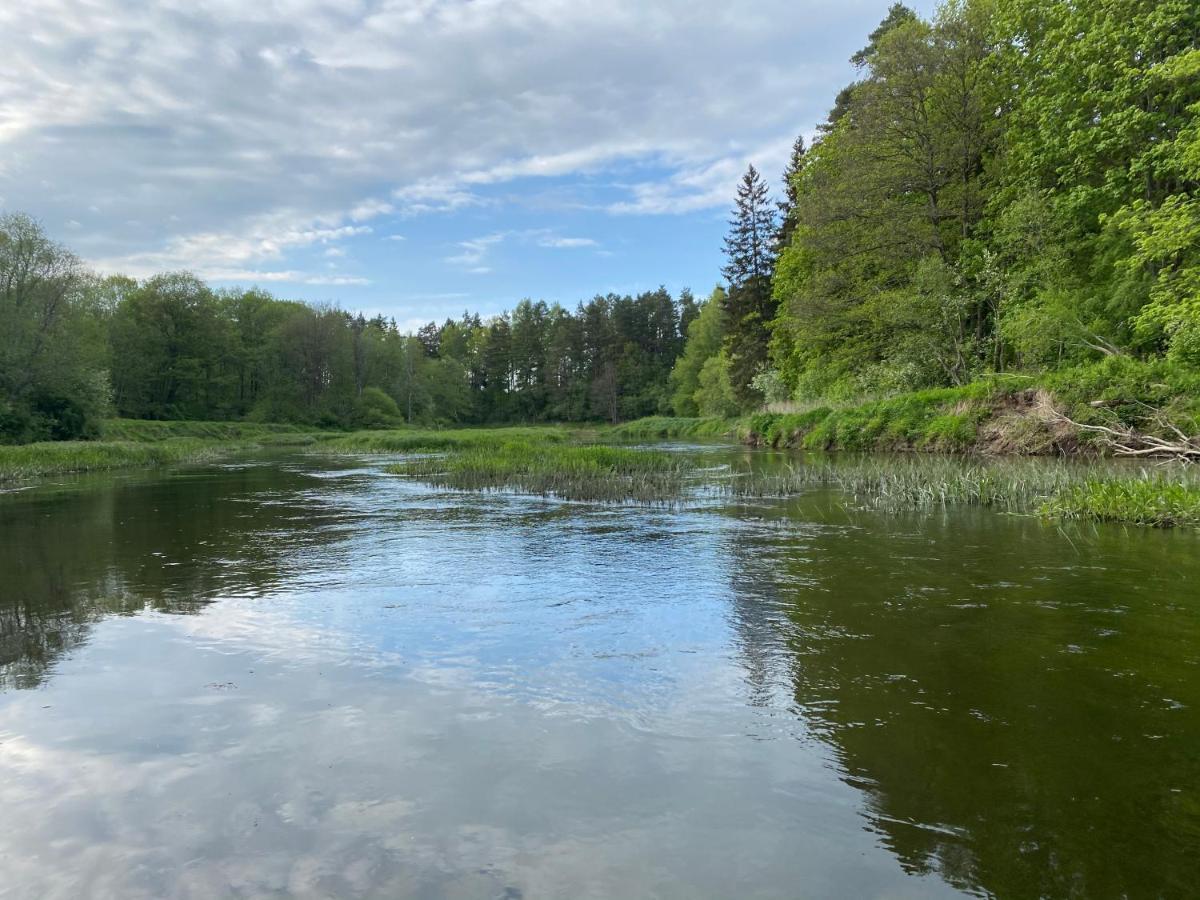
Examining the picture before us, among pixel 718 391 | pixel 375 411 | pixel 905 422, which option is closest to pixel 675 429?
pixel 718 391

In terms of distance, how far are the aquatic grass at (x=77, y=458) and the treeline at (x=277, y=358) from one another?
859cm

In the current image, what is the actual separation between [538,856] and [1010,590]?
569 centimetres

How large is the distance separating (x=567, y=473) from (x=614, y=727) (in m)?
13.2

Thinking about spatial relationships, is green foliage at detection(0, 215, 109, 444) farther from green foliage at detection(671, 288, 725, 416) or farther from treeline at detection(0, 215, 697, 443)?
green foliage at detection(671, 288, 725, 416)

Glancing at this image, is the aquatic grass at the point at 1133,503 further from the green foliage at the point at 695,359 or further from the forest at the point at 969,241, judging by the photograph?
the green foliage at the point at 695,359

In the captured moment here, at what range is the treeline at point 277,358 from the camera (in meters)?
38.8

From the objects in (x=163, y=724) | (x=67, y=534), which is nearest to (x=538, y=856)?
(x=163, y=724)

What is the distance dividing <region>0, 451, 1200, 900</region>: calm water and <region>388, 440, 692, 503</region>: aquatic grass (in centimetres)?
657

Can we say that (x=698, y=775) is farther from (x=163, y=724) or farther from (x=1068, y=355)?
(x=1068, y=355)

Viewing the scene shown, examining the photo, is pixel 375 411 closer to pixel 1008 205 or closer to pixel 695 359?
pixel 695 359

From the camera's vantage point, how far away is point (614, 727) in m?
4.28

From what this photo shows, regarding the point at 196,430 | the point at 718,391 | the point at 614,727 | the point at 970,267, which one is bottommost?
the point at 614,727

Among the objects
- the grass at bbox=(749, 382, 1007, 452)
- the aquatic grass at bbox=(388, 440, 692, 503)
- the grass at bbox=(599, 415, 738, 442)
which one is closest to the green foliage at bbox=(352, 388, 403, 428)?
the grass at bbox=(599, 415, 738, 442)

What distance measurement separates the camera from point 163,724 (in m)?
4.44
